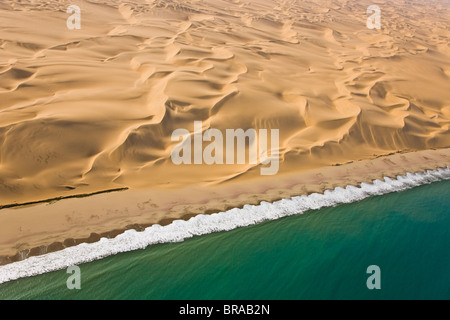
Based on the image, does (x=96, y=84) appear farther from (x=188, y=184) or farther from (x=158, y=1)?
(x=158, y=1)

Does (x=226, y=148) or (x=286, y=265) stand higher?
(x=226, y=148)

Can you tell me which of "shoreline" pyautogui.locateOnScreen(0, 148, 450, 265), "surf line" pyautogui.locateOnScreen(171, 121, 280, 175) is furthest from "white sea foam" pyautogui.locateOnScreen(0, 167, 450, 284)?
"surf line" pyautogui.locateOnScreen(171, 121, 280, 175)

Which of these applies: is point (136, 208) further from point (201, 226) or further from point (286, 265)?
point (286, 265)

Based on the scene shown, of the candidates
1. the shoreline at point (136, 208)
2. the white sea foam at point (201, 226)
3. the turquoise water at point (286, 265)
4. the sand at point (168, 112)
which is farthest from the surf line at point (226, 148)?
the turquoise water at point (286, 265)

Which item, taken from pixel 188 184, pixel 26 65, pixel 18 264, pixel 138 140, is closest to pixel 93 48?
pixel 26 65

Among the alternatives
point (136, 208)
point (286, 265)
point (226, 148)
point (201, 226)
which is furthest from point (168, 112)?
point (286, 265)

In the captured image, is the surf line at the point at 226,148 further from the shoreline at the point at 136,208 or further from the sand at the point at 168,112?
the shoreline at the point at 136,208
